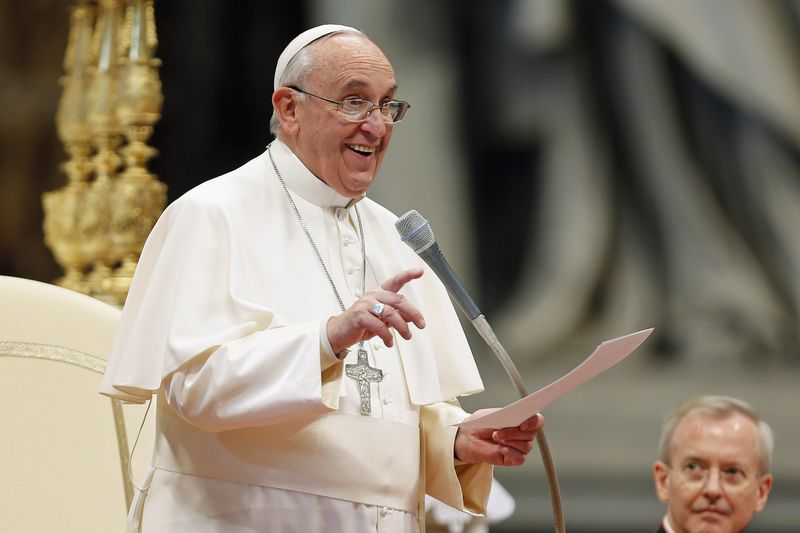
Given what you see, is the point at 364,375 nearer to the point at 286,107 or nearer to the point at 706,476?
the point at 286,107

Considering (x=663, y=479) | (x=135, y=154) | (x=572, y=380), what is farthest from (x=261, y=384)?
(x=135, y=154)

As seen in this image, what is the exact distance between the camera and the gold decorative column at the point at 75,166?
5.11 metres

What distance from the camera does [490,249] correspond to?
308 inches

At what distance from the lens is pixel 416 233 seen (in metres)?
2.73

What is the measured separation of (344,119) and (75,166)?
7.93ft

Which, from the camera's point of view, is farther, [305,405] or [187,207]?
[187,207]

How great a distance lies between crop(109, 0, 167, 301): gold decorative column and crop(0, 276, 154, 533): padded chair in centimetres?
97

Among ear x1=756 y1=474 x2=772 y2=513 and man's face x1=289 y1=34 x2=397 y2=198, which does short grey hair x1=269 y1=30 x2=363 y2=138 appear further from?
ear x1=756 y1=474 x2=772 y2=513

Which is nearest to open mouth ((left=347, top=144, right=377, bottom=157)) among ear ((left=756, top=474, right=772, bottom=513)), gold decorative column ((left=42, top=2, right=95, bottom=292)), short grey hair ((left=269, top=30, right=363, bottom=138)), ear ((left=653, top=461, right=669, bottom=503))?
short grey hair ((left=269, top=30, right=363, bottom=138))

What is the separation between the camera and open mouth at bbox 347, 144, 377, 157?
9.98 feet

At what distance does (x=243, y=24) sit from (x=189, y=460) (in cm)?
443

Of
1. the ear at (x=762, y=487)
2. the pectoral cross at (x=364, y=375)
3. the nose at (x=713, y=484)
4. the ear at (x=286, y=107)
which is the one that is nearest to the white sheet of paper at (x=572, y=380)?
the pectoral cross at (x=364, y=375)

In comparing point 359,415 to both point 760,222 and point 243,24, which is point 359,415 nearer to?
point 243,24

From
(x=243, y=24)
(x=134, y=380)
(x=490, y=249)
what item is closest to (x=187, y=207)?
(x=134, y=380)
